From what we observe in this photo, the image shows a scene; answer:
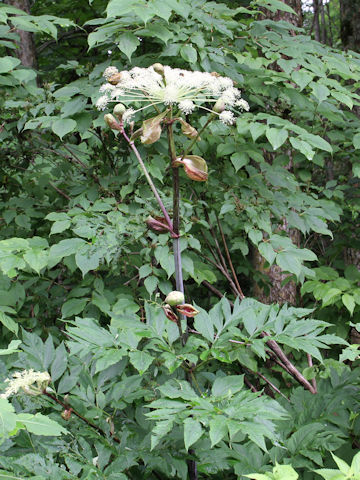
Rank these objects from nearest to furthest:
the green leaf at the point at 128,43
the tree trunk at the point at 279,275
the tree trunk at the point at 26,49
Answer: the green leaf at the point at 128,43 < the tree trunk at the point at 279,275 < the tree trunk at the point at 26,49

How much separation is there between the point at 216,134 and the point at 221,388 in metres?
1.54

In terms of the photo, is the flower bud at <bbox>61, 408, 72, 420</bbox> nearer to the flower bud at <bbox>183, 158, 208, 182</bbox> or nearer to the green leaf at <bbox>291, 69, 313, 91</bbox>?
the flower bud at <bbox>183, 158, 208, 182</bbox>

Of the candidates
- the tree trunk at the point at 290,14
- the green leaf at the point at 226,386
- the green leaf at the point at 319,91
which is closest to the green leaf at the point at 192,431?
the green leaf at the point at 226,386

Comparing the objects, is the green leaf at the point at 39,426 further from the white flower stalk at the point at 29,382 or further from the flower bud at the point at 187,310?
the flower bud at the point at 187,310

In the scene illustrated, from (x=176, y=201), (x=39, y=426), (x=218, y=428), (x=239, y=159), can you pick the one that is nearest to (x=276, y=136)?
(x=239, y=159)

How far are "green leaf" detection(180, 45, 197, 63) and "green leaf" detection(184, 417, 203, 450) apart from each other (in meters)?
1.48

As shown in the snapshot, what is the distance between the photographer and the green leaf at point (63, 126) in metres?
2.03

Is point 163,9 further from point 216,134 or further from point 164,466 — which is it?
point 164,466

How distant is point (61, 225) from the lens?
2.02 metres

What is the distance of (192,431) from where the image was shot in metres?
1.05

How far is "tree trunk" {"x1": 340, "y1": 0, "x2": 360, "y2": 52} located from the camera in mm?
4344

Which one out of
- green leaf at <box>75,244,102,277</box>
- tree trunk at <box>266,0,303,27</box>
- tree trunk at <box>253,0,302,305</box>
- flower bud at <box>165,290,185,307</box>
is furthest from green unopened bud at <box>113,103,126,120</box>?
tree trunk at <box>266,0,303,27</box>

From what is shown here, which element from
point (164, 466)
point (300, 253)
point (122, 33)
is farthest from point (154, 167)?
point (164, 466)

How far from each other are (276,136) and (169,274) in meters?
0.75
